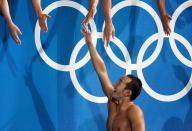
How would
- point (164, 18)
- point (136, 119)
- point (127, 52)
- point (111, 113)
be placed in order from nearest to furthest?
1. point (136, 119)
2. point (111, 113)
3. point (164, 18)
4. point (127, 52)

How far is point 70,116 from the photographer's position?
313 centimetres

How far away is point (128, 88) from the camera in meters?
2.47

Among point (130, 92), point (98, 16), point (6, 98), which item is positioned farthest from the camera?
point (98, 16)

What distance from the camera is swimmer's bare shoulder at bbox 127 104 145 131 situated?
7.31ft

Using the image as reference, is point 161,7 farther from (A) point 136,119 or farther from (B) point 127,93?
(A) point 136,119

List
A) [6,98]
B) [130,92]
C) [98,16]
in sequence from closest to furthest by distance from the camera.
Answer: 1. [130,92]
2. [6,98]
3. [98,16]

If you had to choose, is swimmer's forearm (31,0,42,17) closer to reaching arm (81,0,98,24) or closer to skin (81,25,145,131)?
reaching arm (81,0,98,24)

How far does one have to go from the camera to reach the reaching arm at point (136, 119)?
87.7 inches

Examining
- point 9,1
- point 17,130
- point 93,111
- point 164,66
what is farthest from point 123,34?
point 17,130

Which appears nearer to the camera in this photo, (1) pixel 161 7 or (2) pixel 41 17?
(2) pixel 41 17

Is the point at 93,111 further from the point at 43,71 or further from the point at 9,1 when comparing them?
the point at 9,1

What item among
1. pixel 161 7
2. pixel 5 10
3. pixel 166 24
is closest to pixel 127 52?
pixel 166 24

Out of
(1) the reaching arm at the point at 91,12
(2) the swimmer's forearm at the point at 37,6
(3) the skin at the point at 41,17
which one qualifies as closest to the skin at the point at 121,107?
(1) the reaching arm at the point at 91,12

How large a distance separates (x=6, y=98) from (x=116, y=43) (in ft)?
4.69
